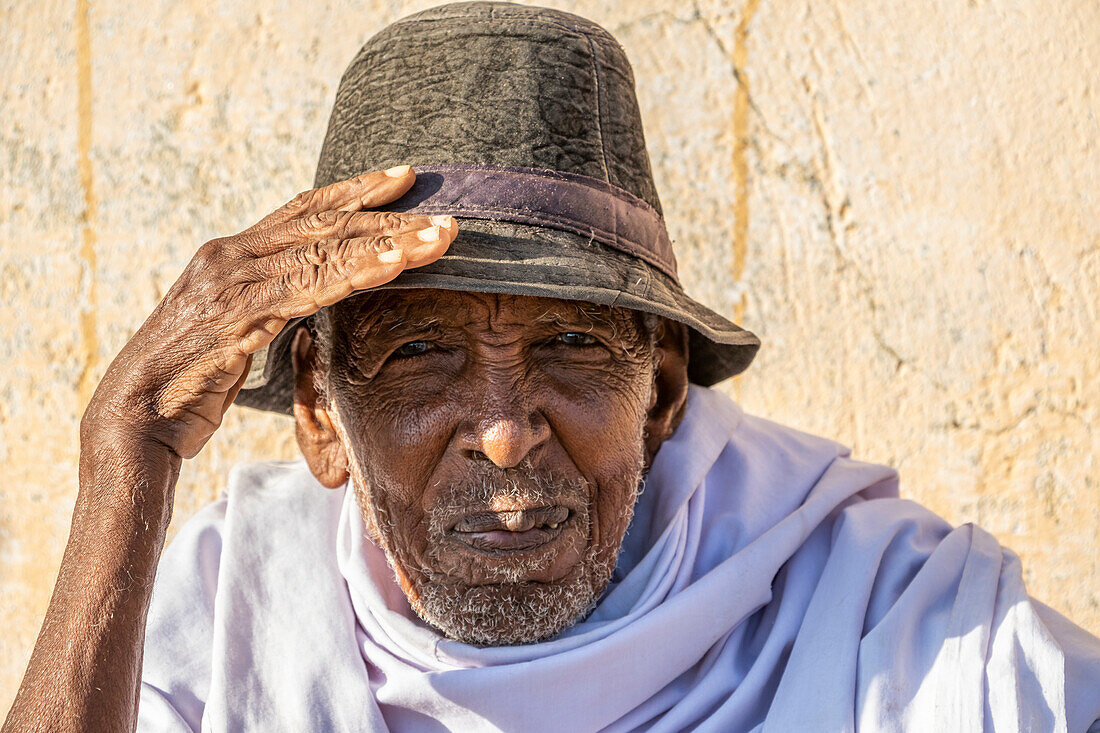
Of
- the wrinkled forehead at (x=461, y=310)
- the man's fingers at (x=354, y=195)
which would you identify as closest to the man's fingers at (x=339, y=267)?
the man's fingers at (x=354, y=195)

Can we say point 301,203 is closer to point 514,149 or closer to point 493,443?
point 514,149

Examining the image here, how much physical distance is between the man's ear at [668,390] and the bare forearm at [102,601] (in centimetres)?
116

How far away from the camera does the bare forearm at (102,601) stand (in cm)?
164

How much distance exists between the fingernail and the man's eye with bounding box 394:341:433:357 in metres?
0.39

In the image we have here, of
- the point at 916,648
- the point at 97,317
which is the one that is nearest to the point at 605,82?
the point at 916,648

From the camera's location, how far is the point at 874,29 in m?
3.00

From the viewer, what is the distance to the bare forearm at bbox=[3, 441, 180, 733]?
1.64 metres

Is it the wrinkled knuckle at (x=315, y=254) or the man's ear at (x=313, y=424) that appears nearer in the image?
the wrinkled knuckle at (x=315, y=254)

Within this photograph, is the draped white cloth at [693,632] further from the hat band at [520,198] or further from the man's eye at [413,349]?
the hat band at [520,198]

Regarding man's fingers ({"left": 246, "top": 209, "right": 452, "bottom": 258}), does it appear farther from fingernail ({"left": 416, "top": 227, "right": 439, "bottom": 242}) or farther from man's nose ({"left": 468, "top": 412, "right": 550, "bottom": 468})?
man's nose ({"left": 468, "top": 412, "right": 550, "bottom": 468})

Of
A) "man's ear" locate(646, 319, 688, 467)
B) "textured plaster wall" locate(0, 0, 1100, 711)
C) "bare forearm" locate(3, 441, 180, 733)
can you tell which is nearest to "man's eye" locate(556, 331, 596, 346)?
"man's ear" locate(646, 319, 688, 467)

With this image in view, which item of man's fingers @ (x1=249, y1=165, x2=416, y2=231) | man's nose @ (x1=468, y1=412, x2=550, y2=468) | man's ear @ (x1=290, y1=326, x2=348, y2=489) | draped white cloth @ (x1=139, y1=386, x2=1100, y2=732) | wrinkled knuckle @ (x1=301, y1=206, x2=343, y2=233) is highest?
man's fingers @ (x1=249, y1=165, x2=416, y2=231)

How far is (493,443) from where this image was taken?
1.92 metres

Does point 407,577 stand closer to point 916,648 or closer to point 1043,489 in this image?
point 916,648
